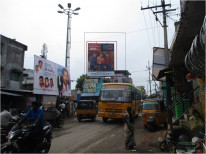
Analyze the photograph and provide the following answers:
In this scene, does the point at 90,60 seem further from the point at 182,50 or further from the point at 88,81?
the point at 182,50

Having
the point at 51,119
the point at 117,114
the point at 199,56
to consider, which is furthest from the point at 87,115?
the point at 199,56

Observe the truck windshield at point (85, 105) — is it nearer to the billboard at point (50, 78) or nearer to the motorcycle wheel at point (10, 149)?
the billboard at point (50, 78)

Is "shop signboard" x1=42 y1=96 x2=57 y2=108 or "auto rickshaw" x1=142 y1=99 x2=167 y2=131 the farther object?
"shop signboard" x1=42 y1=96 x2=57 y2=108

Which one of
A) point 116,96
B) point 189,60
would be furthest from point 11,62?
point 189,60

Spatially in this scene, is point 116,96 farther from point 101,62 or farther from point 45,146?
point 101,62

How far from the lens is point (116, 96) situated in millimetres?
15641

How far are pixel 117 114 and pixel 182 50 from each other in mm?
8579

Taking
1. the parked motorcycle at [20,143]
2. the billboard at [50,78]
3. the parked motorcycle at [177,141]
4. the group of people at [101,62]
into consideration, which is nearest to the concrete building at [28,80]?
the group of people at [101,62]

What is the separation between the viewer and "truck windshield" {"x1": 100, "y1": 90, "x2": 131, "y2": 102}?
15490 mm

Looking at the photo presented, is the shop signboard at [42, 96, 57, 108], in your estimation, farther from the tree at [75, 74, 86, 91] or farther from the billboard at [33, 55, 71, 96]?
the tree at [75, 74, 86, 91]

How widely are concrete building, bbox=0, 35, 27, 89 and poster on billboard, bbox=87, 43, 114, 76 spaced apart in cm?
844

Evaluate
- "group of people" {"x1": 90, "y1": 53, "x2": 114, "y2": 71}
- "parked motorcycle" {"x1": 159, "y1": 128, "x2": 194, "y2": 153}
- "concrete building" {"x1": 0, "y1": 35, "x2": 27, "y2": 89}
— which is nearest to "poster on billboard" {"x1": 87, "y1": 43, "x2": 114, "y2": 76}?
"group of people" {"x1": 90, "y1": 53, "x2": 114, "y2": 71}

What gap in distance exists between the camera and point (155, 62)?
18.2 metres

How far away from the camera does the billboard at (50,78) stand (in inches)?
642
